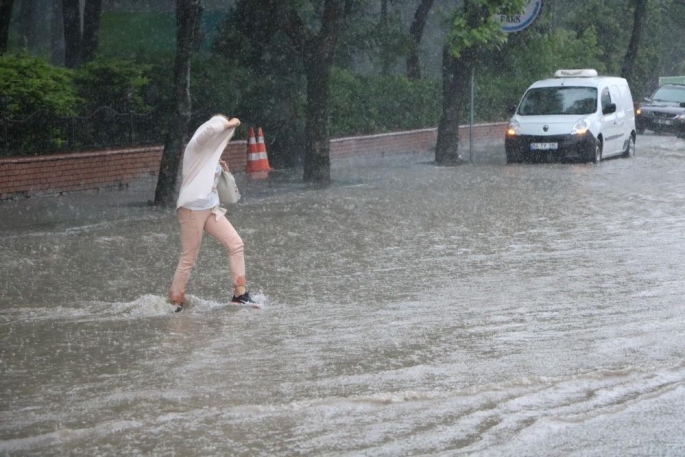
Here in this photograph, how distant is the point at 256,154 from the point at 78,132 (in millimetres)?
4386

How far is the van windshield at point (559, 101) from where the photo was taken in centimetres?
2528

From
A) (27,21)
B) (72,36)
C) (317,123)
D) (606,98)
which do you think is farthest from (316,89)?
(27,21)

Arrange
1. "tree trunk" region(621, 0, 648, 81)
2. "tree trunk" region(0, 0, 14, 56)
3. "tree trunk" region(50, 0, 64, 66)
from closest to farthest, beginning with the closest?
"tree trunk" region(0, 0, 14, 56), "tree trunk" region(621, 0, 648, 81), "tree trunk" region(50, 0, 64, 66)

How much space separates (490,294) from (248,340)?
2.51 meters

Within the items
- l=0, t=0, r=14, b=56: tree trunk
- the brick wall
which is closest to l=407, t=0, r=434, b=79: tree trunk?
the brick wall

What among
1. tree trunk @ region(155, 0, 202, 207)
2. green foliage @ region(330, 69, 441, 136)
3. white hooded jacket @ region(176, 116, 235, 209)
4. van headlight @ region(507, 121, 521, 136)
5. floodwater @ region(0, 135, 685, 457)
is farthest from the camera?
green foliage @ region(330, 69, 441, 136)

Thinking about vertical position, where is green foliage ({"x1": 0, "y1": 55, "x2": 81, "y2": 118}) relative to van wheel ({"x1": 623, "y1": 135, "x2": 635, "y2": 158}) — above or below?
above

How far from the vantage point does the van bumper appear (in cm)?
2433

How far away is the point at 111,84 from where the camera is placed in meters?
20.5

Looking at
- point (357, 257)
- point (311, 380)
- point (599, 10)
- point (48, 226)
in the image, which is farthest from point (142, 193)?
point (599, 10)

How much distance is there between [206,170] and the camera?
31.4ft

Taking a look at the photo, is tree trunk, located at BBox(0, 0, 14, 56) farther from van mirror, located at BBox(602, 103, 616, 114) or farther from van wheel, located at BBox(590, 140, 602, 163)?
van mirror, located at BBox(602, 103, 616, 114)

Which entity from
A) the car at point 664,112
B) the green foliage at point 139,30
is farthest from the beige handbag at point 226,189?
the car at point 664,112

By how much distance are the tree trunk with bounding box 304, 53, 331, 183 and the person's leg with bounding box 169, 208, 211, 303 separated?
35.3ft
